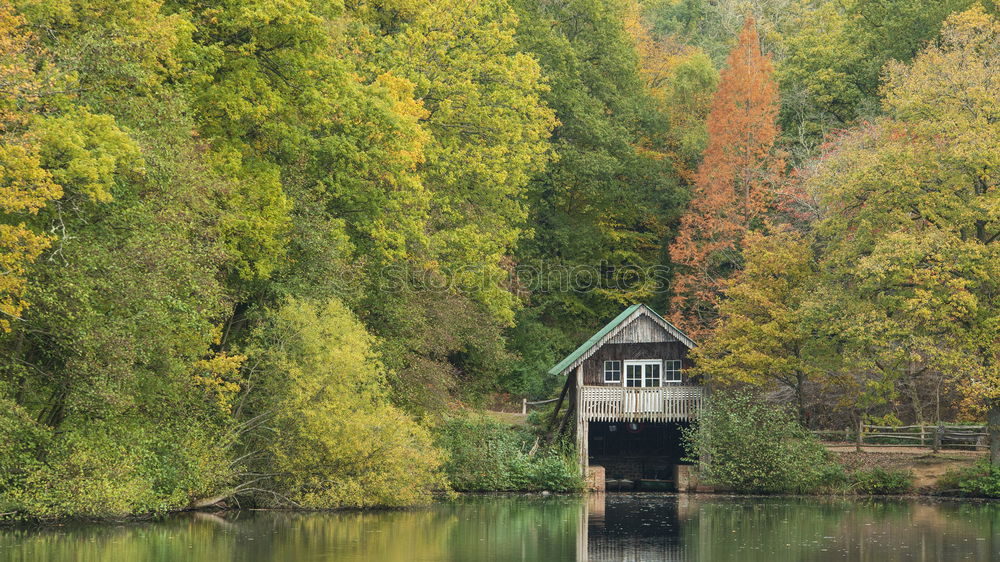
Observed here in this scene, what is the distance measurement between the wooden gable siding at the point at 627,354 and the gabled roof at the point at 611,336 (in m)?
0.38

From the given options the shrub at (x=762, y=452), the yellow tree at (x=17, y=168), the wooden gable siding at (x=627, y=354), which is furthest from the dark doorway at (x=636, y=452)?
the yellow tree at (x=17, y=168)

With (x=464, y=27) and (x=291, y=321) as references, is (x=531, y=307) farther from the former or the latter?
(x=291, y=321)

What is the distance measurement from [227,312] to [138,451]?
4004 millimetres

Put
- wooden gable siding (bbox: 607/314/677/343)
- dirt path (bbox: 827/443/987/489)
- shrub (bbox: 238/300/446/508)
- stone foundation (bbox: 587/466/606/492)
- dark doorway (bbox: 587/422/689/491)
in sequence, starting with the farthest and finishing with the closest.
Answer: dark doorway (bbox: 587/422/689/491), wooden gable siding (bbox: 607/314/677/343), stone foundation (bbox: 587/466/606/492), dirt path (bbox: 827/443/987/489), shrub (bbox: 238/300/446/508)

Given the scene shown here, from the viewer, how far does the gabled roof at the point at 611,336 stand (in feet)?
140

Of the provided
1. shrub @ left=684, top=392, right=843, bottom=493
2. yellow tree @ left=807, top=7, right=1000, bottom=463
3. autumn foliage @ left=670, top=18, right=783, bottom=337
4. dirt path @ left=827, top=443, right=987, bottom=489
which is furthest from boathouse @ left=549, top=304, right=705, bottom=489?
autumn foliage @ left=670, top=18, right=783, bottom=337

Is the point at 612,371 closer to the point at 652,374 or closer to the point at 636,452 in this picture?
the point at 652,374

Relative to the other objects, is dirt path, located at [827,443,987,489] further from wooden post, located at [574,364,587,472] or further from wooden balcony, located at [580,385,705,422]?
wooden post, located at [574,364,587,472]

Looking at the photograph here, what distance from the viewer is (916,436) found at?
1567 inches

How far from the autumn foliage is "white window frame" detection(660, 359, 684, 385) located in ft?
24.6

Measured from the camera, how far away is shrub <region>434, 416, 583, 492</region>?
38562mm

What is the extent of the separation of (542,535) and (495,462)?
13.3 metres

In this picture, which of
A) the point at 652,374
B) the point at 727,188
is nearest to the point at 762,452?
the point at 652,374

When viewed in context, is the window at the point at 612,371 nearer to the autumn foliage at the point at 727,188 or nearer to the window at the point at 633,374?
the window at the point at 633,374
